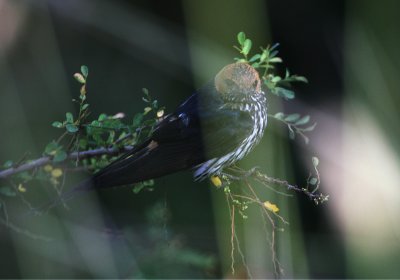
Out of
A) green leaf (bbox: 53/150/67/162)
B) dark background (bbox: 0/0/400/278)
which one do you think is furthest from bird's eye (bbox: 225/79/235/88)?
dark background (bbox: 0/0/400/278)

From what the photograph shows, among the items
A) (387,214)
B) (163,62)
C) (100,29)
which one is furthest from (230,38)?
(387,214)

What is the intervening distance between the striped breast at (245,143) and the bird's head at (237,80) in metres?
0.03

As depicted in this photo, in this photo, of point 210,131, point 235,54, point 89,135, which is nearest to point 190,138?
point 210,131

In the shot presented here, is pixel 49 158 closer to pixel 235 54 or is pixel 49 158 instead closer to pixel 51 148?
pixel 51 148

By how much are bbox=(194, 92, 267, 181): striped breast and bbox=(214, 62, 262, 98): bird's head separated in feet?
0.10

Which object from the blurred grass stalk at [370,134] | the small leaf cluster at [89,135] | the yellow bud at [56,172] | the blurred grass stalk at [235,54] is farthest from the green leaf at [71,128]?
the blurred grass stalk at [370,134]

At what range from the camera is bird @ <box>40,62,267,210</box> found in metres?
0.80

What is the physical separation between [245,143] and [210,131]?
5 centimetres

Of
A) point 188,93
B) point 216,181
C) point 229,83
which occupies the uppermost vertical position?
point 188,93

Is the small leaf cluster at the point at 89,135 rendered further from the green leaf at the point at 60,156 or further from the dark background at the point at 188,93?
the dark background at the point at 188,93

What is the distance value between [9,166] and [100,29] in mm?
1127

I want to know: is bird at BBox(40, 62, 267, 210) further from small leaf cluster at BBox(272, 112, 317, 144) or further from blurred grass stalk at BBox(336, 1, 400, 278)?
blurred grass stalk at BBox(336, 1, 400, 278)

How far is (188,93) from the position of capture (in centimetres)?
185

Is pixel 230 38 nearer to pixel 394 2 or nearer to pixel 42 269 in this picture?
pixel 394 2
